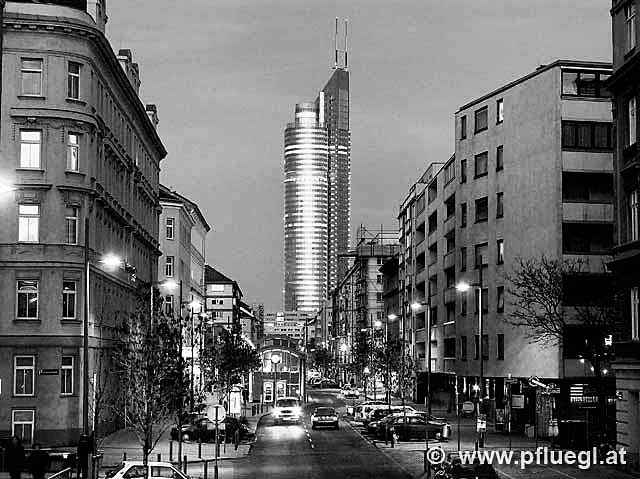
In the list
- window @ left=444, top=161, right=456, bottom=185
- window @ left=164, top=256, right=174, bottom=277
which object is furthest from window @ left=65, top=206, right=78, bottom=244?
window @ left=164, top=256, right=174, bottom=277

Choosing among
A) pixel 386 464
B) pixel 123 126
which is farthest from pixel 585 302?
pixel 123 126

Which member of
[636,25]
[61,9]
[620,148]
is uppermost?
[61,9]

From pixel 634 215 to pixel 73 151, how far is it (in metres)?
30.0

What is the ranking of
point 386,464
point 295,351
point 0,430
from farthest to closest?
point 295,351
point 0,430
point 386,464

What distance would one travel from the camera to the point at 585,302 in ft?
246

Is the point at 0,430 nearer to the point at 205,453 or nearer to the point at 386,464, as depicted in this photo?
the point at 205,453

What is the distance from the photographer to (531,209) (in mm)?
79562

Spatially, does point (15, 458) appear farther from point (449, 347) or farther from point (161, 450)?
point (449, 347)

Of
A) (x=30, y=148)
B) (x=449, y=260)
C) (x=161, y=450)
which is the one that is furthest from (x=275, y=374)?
(x=30, y=148)

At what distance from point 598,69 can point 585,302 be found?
1473cm

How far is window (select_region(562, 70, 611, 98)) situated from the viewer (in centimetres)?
7619

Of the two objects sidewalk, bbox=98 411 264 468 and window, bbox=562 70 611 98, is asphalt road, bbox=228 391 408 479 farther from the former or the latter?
window, bbox=562 70 611 98

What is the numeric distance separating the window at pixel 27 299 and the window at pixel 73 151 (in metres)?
6.27

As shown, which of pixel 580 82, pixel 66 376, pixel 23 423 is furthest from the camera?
pixel 580 82
